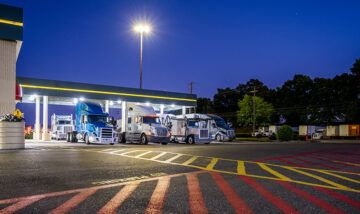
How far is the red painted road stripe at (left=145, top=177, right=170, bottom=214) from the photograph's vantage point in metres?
5.67

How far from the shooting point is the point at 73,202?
6188 mm

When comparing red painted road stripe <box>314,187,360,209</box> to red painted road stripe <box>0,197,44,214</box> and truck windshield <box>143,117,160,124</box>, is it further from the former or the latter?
truck windshield <box>143,117,160,124</box>

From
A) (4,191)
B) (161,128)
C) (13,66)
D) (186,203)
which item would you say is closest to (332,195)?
(186,203)

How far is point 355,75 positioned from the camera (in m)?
68.8

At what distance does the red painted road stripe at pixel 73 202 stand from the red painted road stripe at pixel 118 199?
509 mm

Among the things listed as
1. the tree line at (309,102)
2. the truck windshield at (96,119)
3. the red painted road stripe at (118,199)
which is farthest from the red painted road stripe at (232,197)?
the tree line at (309,102)

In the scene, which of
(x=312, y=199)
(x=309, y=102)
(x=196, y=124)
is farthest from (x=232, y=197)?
(x=309, y=102)

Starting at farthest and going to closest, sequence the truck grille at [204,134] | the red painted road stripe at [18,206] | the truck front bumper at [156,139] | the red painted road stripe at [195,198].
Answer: the truck grille at [204,134]
the truck front bumper at [156,139]
the red painted road stripe at [195,198]
the red painted road stripe at [18,206]

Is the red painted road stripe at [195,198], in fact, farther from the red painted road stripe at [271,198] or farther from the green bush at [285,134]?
the green bush at [285,134]

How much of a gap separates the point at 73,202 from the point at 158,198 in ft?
4.80

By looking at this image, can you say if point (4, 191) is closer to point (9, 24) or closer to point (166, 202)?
point (166, 202)

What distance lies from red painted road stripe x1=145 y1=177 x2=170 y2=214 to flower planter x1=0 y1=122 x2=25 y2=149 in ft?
49.8

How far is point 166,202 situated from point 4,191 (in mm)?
3223

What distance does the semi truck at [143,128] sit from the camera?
31734 mm
